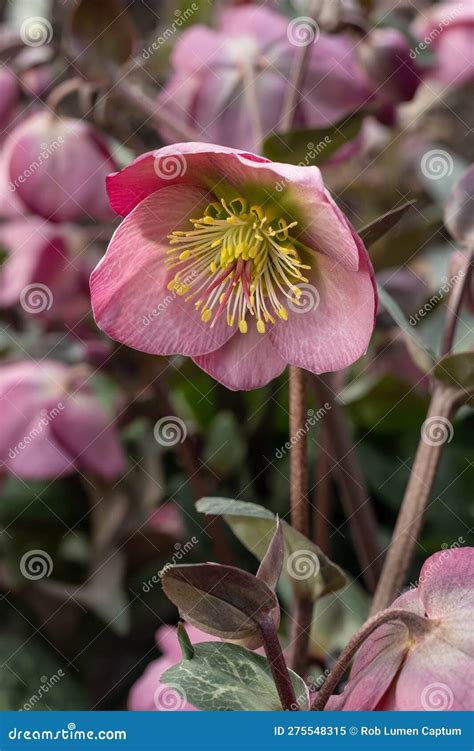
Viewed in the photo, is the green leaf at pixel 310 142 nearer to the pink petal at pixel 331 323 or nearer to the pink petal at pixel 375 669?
the pink petal at pixel 331 323

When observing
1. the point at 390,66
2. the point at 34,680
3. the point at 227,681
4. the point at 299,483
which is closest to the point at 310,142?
the point at 390,66

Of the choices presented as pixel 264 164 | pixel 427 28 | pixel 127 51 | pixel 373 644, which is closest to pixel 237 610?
pixel 373 644

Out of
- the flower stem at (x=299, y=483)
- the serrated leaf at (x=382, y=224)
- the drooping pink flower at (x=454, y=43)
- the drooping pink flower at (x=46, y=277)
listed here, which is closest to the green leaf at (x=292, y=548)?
the flower stem at (x=299, y=483)

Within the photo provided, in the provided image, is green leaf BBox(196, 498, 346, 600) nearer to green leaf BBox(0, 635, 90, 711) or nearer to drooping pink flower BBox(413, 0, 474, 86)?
green leaf BBox(0, 635, 90, 711)

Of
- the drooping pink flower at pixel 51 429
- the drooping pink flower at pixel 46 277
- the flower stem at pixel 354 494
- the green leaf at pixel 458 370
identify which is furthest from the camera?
the drooping pink flower at pixel 46 277

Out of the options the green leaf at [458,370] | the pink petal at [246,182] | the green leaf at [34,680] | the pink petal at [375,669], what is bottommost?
the green leaf at [34,680]

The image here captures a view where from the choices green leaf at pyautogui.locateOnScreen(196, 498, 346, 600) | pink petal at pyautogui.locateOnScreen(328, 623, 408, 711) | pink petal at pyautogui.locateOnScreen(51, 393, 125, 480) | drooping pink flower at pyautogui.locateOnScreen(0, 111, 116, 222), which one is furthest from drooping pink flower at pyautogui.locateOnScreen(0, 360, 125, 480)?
pink petal at pyautogui.locateOnScreen(328, 623, 408, 711)
